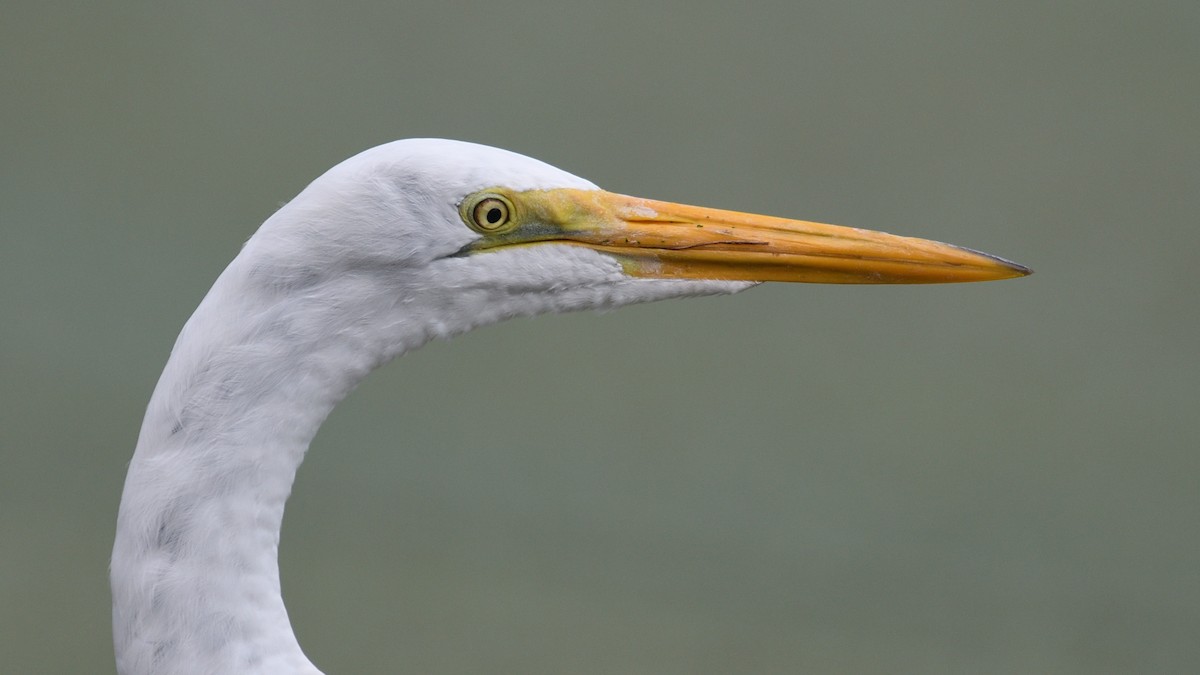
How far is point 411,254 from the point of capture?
0.85 m

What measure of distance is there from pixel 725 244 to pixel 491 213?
0.20 metres

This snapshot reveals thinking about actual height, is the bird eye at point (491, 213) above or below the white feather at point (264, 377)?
above

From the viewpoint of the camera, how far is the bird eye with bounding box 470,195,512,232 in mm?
862

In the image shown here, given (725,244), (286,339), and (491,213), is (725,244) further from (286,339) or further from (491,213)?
(286,339)

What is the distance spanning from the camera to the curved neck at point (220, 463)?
817mm

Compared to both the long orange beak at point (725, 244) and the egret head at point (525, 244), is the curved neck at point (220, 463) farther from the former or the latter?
the long orange beak at point (725, 244)

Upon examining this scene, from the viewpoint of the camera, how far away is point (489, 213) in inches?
34.2

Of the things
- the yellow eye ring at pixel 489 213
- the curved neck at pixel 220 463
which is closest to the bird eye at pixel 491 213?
the yellow eye ring at pixel 489 213

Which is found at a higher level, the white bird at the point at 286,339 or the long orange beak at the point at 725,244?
the long orange beak at the point at 725,244

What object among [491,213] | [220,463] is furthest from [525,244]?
[220,463]

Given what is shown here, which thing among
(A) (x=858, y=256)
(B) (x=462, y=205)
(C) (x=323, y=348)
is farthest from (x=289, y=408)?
(A) (x=858, y=256)

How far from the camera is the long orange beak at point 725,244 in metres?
0.90

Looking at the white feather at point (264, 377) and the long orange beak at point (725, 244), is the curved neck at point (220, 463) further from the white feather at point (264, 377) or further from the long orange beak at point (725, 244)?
the long orange beak at point (725, 244)

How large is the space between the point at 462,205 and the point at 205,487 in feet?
0.89
